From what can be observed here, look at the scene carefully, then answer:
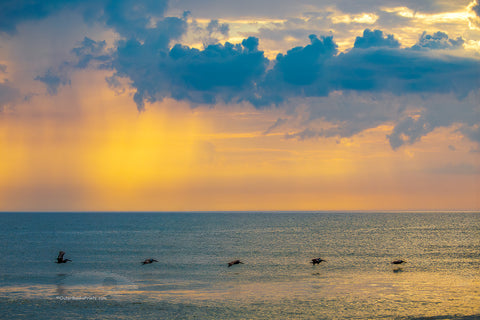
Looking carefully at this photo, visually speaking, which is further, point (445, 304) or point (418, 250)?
point (418, 250)

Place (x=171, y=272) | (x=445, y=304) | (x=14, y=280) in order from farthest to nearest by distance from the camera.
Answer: (x=171, y=272)
(x=14, y=280)
(x=445, y=304)

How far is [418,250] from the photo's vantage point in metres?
83.4

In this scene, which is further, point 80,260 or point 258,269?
point 80,260

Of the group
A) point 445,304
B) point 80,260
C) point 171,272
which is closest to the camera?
point 445,304

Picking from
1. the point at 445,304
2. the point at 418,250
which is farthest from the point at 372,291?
the point at 418,250

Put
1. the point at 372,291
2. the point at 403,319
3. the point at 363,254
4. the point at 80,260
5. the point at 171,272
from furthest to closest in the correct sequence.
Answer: the point at 363,254 → the point at 80,260 → the point at 171,272 → the point at 372,291 → the point at 403,319

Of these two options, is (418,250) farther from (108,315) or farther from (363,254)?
(108,315)

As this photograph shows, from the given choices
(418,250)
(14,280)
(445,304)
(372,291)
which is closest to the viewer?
(445,304)

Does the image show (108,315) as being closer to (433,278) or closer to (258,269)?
(258,269)

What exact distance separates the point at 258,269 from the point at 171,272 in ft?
36.0

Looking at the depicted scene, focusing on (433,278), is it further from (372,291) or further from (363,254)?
(363,254)

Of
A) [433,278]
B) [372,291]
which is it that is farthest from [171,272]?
[433,278]

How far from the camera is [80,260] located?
71188 millimetres

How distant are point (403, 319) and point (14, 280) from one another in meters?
40.5
